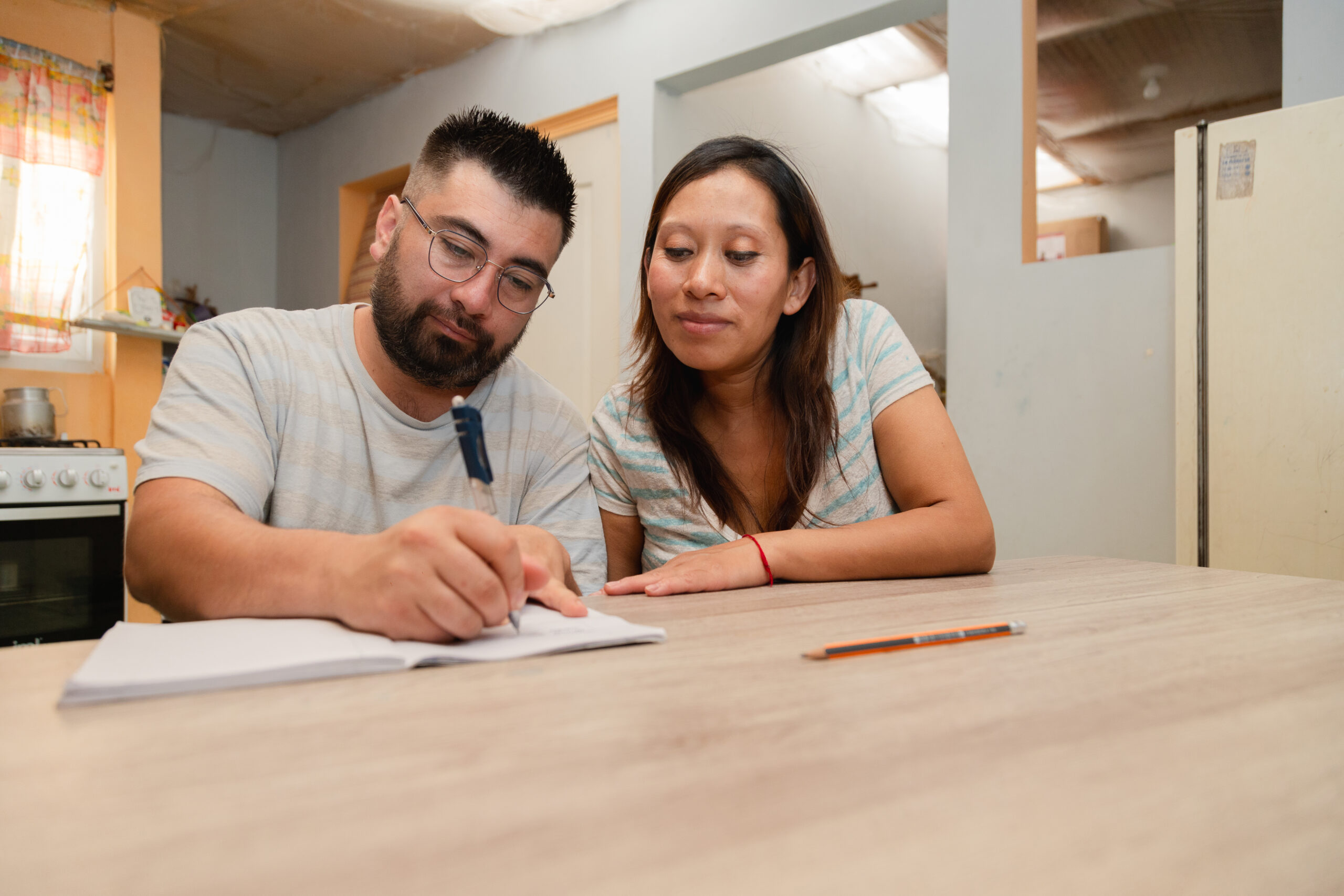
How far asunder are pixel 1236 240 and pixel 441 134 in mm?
1861

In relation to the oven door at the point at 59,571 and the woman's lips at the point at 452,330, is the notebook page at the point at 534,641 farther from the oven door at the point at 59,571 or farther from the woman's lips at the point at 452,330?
the oven door at the point at 59,571

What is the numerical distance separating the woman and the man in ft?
0.42

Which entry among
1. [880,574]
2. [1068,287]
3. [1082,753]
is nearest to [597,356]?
[1068,287]

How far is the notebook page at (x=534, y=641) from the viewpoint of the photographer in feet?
1.93

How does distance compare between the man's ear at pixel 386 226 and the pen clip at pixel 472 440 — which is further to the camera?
the man's ear at pixel 386 226

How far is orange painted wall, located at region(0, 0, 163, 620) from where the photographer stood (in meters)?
3.44

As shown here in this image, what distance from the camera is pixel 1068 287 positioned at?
8.14ft

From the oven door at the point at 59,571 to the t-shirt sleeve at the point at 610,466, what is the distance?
7.05 feet

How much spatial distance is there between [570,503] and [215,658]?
850mm

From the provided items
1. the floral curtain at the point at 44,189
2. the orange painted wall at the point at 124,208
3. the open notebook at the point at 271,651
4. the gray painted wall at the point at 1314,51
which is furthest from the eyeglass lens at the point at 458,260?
the floral curtain at the point at 44,189

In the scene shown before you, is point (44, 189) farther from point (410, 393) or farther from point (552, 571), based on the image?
point (552, 571)

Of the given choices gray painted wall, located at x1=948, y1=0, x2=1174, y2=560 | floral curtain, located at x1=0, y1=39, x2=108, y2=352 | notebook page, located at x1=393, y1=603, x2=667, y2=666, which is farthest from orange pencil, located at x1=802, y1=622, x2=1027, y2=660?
floral curtain, located at x1=0, y1=39, x2=108, y2=352

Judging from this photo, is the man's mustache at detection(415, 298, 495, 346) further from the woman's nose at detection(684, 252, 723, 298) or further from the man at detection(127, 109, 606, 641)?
the woman's nose at detection(684, 252, 723, 298)

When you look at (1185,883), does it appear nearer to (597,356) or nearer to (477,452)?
(477,452)
